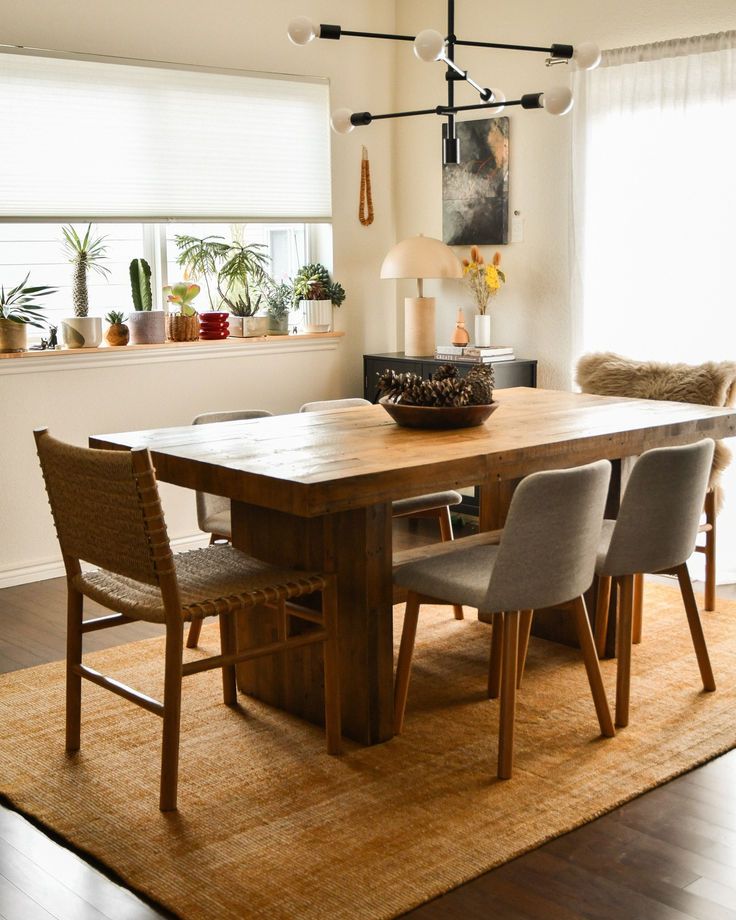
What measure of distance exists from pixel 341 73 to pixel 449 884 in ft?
14.3

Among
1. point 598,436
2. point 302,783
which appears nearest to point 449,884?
point 302,783

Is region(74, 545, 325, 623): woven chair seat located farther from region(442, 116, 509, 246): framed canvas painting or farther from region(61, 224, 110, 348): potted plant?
region(442, 116, 509, 246): framed canvas painting

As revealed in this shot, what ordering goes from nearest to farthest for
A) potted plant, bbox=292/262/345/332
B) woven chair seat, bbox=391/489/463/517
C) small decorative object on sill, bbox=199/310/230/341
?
1. woven chair seat, bbox=391/489/463/517
2. small decorative object on sill, bbox=199/310/230/341
3. potted plant, bbox=292/262/345/332

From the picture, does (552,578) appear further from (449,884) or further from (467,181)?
(467,181)

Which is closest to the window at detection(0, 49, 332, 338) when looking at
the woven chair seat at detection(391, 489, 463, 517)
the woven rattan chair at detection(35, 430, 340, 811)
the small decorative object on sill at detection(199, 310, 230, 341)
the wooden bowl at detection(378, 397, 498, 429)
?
the small decorative object on sill at detection(199, 310, 230, 341)

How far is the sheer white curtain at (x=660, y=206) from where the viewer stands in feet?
14.9

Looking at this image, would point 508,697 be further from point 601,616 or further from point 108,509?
point 108,509

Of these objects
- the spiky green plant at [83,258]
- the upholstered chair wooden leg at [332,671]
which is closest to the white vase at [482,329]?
the spiky green plant at [83,258]

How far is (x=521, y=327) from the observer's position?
551cm

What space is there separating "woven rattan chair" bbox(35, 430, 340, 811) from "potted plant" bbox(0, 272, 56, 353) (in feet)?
6.08

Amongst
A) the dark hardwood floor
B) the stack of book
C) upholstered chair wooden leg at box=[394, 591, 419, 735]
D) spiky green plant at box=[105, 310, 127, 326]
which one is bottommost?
the dark hardwood floor

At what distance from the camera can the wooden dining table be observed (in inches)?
109

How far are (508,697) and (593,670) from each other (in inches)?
13.3

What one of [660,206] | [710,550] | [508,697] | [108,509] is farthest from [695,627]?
[660,206]
